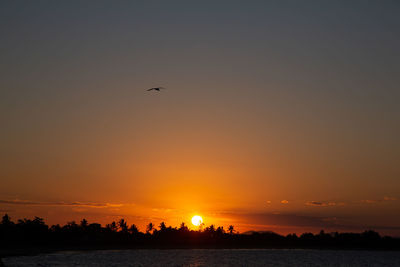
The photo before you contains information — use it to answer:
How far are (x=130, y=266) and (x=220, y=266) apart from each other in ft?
96.6

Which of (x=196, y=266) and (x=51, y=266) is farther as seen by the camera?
(x=196, y=266)

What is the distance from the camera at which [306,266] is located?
16200 centimetres

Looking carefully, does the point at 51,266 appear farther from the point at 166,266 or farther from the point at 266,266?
the point at 266,266

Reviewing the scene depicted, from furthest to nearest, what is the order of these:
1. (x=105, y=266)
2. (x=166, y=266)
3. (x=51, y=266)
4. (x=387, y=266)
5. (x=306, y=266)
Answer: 1. (x=387, y=266)
2. (x=306, y=266)
3. (x=166, y=266)
4. (x=105, y=266)
5. (x=51, y=266)

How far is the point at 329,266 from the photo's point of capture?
6486 inches

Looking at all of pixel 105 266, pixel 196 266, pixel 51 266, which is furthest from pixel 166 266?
pixel 51 266

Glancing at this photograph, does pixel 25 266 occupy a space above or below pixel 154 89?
below

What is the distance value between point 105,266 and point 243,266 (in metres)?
43.8

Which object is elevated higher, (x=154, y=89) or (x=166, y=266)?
(x=154, y=89)

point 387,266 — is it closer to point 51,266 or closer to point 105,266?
point 105,266

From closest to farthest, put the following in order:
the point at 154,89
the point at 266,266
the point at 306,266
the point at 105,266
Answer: the point at 154,89 < the point at 105,266 < the point at 266,266 < the point at 306,266

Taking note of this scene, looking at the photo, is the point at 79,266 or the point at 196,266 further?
the point at 196,266

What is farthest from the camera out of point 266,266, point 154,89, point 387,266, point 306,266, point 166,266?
point 387,266

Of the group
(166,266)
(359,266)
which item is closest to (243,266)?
(166,266)
